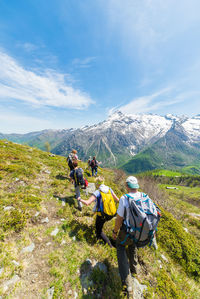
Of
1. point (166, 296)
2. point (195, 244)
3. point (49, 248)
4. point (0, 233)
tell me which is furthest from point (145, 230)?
point (195, 244)

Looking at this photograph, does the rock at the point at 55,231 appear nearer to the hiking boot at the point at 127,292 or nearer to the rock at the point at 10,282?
the rock at the point at 10,282

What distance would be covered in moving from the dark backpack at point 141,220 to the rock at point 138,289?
6.22ft

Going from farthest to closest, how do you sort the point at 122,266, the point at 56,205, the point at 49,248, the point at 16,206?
the point at 56,205, the point at 16,206, the point at 49,248, the point at 122,266

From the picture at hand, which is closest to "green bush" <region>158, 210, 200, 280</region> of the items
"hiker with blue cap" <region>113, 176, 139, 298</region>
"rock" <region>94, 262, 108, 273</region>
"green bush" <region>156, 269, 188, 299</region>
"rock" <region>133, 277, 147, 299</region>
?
"green bush" <region>156, 269, 188, 299</region>

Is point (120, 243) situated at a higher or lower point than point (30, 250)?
higher

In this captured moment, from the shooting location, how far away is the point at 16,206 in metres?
6.17

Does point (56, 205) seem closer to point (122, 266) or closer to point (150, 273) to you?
point (122, 266)

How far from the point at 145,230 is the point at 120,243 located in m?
1.31

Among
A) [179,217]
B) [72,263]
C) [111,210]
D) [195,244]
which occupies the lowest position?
[179,217]

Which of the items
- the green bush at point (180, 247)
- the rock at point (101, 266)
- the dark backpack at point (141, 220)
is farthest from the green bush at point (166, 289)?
the dark backpack at point (141, 220)

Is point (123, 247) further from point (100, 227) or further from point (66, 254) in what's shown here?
point (66, 254)

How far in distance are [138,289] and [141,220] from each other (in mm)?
2947

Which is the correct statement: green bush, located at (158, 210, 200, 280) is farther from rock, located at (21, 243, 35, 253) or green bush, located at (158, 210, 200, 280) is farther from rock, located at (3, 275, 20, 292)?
rock, located at (3, 275, 20, 292)

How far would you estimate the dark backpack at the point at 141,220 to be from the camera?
371 centimetres
